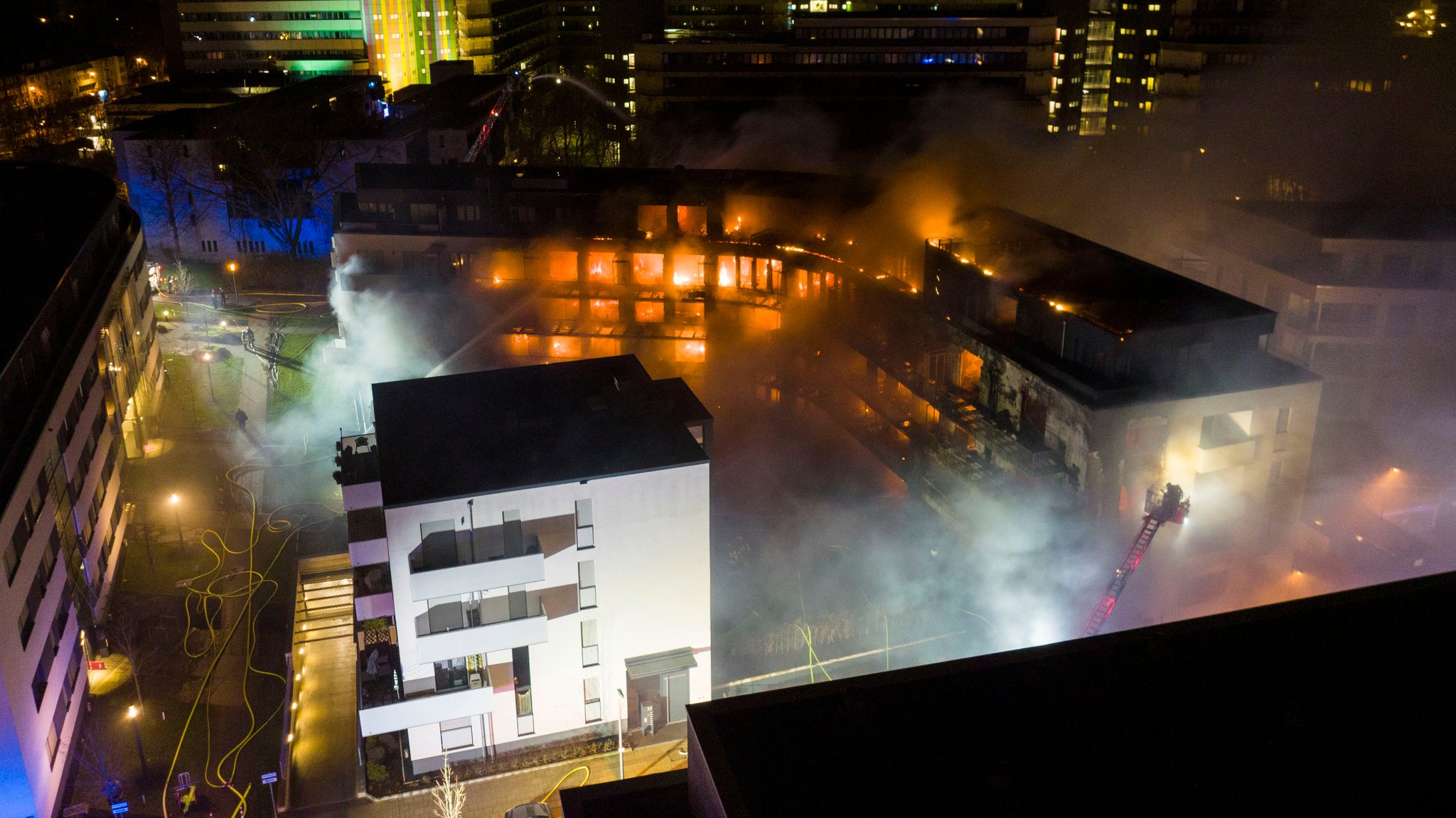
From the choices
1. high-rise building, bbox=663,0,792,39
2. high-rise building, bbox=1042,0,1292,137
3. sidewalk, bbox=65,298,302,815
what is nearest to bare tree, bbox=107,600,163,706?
sidewalk, bbox=65,298,302,815

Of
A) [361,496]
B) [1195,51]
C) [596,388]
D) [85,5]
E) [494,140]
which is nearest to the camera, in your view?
[361,496]

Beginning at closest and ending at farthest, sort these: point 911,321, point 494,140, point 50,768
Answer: point 50,768 → point 911,321 → point 494,140

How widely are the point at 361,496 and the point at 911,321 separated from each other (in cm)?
1163

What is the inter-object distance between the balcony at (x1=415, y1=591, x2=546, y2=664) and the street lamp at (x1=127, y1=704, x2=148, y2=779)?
388 cm

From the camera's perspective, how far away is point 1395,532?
60.2 feet

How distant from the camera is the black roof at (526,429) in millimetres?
12234

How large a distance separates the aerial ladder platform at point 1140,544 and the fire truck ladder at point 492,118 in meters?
28.4

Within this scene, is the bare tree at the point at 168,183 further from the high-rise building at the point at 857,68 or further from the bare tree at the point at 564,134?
the high-rise building at the point at 857,68

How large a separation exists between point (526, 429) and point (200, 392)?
14.7 meters

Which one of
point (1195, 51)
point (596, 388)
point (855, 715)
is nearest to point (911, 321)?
point (596, 388)

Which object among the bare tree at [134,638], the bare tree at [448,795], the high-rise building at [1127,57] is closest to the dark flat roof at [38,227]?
the bare tree at [134,638]

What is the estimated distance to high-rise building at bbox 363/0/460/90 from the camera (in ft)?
166

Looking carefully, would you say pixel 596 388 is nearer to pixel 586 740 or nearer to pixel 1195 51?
pixel 586 740

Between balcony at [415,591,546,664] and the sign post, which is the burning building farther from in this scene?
the sign post
